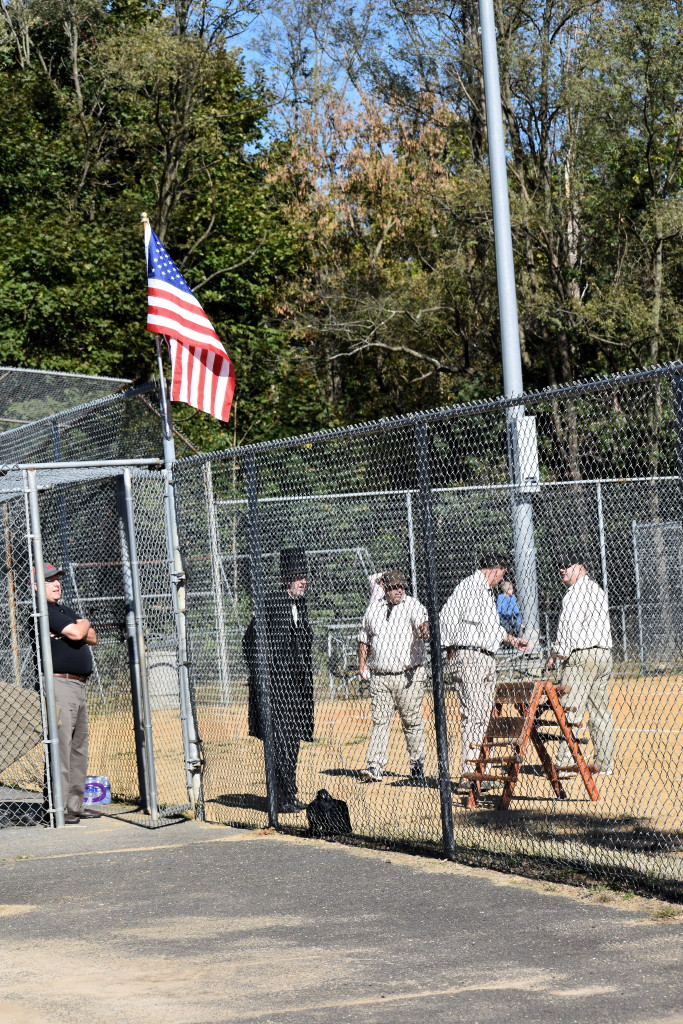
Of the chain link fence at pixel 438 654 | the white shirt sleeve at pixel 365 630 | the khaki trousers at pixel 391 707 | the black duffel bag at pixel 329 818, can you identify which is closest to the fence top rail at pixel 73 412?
the chain link fence at pixel 438 654

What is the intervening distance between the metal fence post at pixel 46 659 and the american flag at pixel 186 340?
1.25 m

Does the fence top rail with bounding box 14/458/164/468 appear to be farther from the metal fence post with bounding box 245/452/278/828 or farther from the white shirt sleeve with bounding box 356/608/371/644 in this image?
the white shirt sleeve with bounding box 356/608/371/644

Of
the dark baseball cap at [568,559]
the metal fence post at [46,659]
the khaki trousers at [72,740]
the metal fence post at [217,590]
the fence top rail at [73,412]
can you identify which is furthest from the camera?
the fence top rail at [73,412]

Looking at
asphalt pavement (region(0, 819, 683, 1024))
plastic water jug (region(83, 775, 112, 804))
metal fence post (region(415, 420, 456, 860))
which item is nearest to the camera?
asphalt pavement (region(0, 819, 683, 1024))

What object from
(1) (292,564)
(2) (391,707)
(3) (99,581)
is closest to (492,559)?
(1) (292,564)

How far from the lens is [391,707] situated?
10.3 m

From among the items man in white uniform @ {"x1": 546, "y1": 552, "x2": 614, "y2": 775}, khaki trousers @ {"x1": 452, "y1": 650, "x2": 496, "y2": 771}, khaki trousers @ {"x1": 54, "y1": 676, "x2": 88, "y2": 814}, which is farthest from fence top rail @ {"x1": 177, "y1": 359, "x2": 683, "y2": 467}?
khaki trousers @ {"x1": 54, "y1": 676, "x2": 88, "y2": 814}

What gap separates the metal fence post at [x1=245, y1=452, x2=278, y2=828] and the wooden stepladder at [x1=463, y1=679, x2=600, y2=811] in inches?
51.0

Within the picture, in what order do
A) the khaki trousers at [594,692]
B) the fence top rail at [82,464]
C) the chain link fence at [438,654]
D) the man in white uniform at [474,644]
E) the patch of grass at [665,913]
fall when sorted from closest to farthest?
the patch of grass at [665,913] → the chain link fence at [438,654] → the man in white uniform at [474,644] → the khaki trousers at [594,692] → the fence top rail at [82,464]

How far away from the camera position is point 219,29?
92.5ft

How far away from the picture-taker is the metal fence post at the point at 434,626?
7492 mm

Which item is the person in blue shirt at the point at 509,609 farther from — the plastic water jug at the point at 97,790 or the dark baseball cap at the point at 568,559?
the plastic water jug at the point at 97,790

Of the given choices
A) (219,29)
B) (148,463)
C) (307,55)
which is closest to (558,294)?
(219,29)

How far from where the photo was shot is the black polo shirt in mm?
10203
